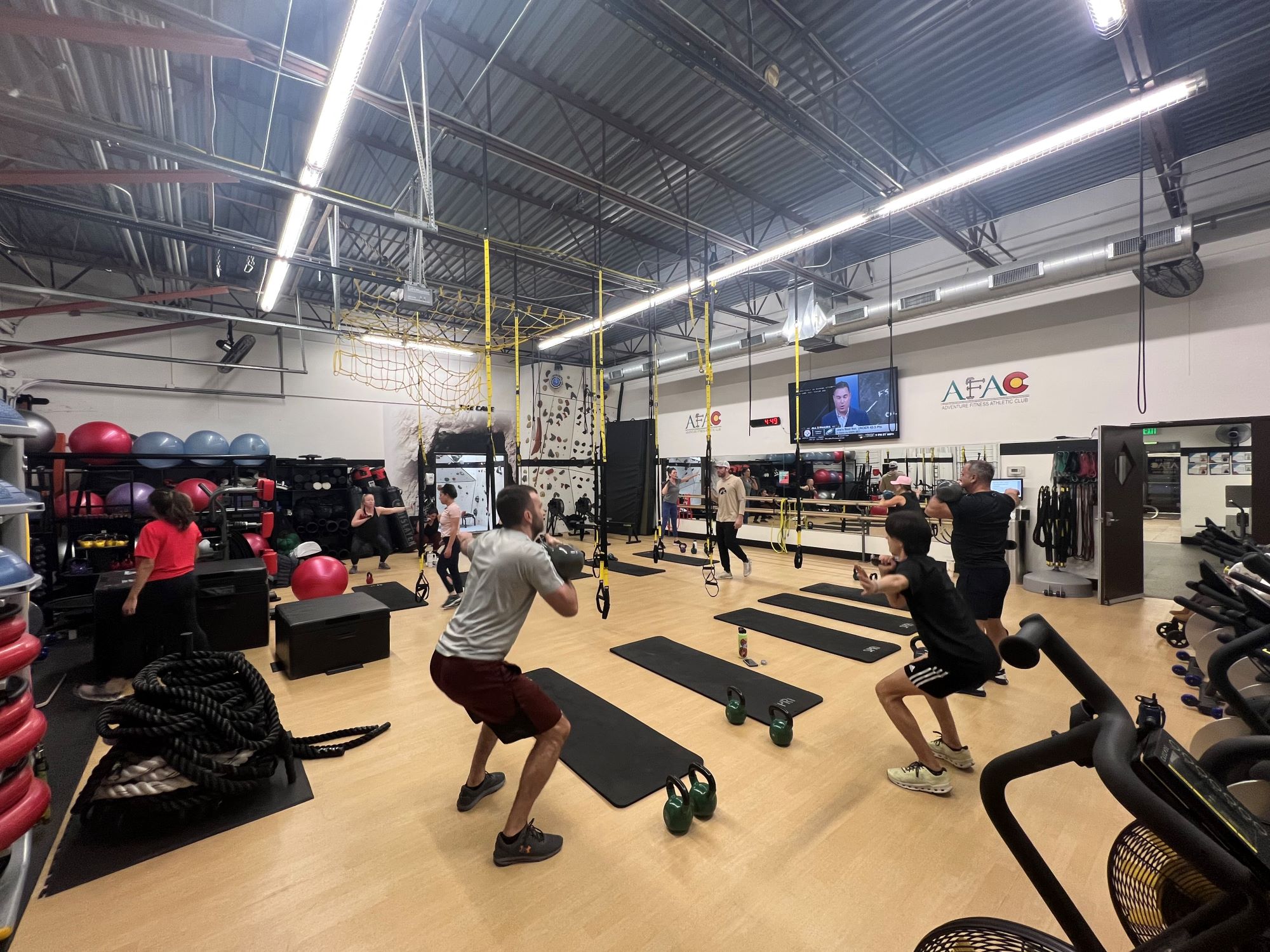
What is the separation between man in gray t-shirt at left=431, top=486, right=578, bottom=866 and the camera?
213 centimetres

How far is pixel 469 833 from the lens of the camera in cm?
236

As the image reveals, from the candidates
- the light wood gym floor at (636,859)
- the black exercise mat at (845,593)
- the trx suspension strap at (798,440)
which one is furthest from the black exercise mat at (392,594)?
the black exercise mat at (845,593)

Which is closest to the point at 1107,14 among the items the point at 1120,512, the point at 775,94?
the point at 775,94

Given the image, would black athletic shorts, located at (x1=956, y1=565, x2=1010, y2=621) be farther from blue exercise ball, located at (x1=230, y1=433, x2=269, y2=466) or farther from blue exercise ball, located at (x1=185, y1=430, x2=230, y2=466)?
blue exercise ball, located at (x1=185, y1=430, x2=230, y2=466)

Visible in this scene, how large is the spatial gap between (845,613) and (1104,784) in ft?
17.7

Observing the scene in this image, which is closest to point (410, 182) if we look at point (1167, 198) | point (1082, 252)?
point (1082, 252)

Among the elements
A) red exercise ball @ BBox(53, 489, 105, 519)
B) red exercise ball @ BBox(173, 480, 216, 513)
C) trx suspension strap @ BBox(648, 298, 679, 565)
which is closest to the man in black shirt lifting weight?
trx suspension strap @ BBox(648, 298, 679, 565)

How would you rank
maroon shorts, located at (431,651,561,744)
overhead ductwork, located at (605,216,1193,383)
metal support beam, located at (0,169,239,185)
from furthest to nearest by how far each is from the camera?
overhead ductwork, located at (605,216,1193,383) → metal support beam, located at (0,169,239,185) → maroon shorts, located at (431,651,561,744)

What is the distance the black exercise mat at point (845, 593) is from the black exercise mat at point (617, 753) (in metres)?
3.81

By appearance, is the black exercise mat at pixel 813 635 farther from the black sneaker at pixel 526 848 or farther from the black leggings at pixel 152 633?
the black leggings at pixel 152 633

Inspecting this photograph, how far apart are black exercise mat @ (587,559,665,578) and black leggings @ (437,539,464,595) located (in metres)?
2.26

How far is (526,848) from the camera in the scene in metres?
2.17

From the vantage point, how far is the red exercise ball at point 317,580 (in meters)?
5.80

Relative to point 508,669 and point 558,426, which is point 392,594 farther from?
point 558,426
